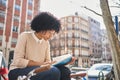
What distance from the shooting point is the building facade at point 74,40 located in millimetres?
77688

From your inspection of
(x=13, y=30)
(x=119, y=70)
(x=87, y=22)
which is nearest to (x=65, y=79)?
(x=119, y=70)

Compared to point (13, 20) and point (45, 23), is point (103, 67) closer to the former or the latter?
point (45, 23)

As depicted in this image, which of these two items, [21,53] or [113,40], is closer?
[21,53]

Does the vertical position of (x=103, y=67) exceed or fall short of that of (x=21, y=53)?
it falls short

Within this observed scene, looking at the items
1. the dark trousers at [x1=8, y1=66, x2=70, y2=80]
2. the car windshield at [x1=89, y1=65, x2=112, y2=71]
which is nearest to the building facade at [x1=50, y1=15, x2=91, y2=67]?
the car windshield at [x1=89, y1=65, x2=112, y2=71]

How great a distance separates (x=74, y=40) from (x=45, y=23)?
7652 cm

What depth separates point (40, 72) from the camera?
189cm

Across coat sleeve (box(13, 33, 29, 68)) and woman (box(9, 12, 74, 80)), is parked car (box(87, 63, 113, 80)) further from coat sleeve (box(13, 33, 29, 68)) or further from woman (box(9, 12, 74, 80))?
coat sleeve (box(13, 33, 29, 68))

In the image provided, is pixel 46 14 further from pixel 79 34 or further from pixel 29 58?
pixel 79 34

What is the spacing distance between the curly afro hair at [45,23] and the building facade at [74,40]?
242 feet

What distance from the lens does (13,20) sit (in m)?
45.2

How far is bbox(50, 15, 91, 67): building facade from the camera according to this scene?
255 feet

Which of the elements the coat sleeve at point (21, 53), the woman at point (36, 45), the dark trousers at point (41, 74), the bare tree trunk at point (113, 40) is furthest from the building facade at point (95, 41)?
the dark trousers at point (41, 74)

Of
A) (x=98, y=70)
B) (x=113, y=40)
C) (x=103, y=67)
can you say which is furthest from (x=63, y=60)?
(x=103, y=67)
